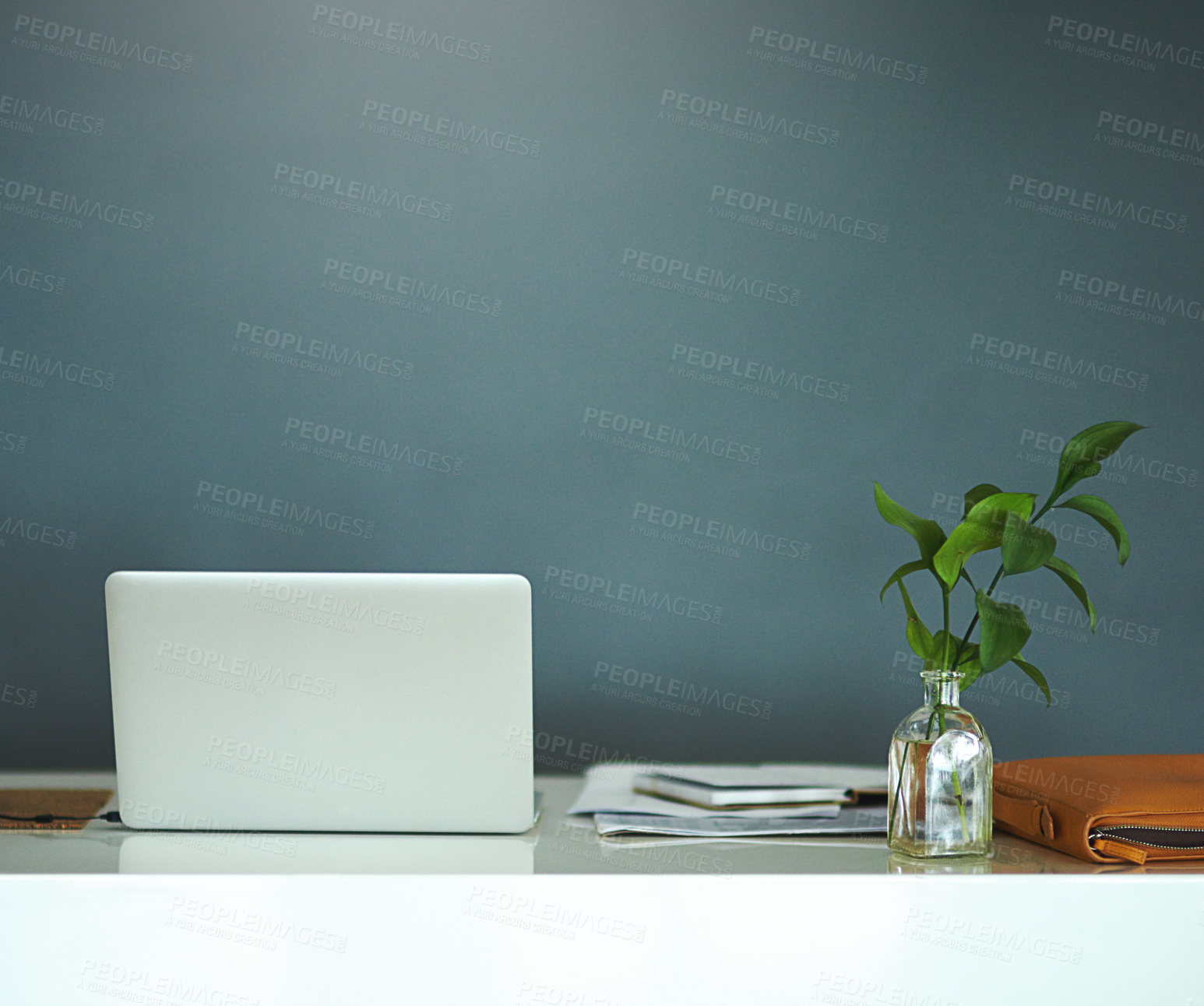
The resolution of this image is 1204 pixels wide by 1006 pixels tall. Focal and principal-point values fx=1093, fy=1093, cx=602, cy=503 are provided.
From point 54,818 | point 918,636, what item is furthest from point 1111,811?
point 54,818

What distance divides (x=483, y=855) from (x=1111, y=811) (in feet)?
2.08

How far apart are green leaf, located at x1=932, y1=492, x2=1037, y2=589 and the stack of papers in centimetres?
33

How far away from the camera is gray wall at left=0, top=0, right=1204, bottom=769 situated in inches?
68.6

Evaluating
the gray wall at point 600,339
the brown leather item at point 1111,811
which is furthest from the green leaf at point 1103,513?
the gray wall at point 600,339

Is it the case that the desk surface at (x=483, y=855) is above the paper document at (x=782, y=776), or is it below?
below

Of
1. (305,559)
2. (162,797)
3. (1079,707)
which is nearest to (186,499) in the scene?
(305,559)

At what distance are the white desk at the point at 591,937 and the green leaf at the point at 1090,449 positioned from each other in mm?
401

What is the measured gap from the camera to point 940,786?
44.8 inches

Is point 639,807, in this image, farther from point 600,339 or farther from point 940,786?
point 600,339

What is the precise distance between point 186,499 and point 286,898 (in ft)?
2.94

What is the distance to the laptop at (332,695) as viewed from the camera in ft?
3.81

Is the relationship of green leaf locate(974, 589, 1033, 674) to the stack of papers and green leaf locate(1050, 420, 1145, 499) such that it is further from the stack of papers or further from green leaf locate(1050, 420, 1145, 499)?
the stack of papers

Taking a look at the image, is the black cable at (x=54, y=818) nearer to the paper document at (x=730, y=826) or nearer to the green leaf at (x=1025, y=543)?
the paper document at (x=730, y=826)

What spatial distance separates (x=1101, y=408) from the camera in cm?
178
